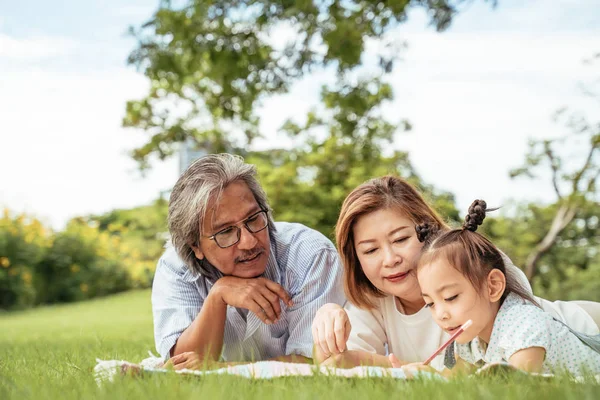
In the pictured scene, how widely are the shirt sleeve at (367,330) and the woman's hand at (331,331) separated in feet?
1.31

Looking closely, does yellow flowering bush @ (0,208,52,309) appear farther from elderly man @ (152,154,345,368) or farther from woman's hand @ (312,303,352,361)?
woman's hand @ (312,303,352,361)

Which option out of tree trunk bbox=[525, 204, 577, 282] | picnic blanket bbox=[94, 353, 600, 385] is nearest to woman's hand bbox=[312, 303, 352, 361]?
picnic blanket bbox=[94, 353, 600, 385]

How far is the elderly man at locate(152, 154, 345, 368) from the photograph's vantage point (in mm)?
3359

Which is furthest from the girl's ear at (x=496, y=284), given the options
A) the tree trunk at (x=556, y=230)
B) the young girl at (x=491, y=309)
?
the tree trunk at (x=556, y=230)

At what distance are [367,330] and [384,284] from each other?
0.33 metres

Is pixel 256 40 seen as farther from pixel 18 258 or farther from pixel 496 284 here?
pixel 18 258

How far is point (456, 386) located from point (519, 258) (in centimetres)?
1353

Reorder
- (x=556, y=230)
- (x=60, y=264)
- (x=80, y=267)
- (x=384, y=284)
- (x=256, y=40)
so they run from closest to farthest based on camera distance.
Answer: (x=384, y=284), (x=256, y=40), (x=556, y=230), (x=60, y=264), (x=80, y=267)

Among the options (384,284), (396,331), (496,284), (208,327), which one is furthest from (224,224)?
(496,284)

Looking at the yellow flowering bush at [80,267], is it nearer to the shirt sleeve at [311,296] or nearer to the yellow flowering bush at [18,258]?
the yellow flowering bush at [18,258]

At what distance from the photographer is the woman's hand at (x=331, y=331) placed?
2.81 metres

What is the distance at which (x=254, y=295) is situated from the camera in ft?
10.7

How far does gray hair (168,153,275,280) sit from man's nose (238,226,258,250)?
0.21 m

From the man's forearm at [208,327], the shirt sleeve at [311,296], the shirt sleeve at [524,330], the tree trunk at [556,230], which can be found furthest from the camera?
the tree trunk at [556,230]
